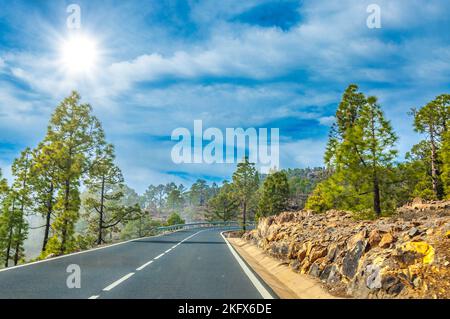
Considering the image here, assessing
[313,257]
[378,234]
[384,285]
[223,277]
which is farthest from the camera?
[313,257]

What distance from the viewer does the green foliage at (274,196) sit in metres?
52.8

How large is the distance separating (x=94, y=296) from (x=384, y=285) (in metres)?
5.43

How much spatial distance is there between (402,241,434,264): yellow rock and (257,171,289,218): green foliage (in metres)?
46.2

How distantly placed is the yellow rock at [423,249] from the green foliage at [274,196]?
152 ft

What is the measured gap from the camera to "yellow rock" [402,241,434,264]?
627 centimetres

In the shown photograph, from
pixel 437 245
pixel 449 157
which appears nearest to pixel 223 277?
pixel 437 245

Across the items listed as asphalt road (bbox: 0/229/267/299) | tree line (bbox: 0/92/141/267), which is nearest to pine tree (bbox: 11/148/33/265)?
tree line (bbox: 0/92/141/267)

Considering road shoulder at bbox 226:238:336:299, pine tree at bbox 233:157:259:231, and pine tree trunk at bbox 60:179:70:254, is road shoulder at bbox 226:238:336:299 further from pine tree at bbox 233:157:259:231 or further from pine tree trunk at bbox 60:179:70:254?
pine tree at bbox 233:157:259:231

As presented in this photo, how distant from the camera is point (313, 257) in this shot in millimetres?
10484

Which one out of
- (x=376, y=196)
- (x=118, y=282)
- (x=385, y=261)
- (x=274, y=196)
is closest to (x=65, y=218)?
(x=118, y=282)

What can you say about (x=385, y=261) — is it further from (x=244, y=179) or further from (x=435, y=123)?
(x=244, y=179)

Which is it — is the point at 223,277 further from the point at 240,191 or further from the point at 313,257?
the point at 240,191

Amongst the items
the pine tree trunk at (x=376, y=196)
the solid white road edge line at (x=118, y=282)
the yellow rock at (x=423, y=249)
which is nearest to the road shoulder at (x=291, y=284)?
the yellow rock at (x=423, y=249)

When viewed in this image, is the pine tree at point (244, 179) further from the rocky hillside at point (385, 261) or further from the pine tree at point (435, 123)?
the rocky hillside at point (385, 261)
